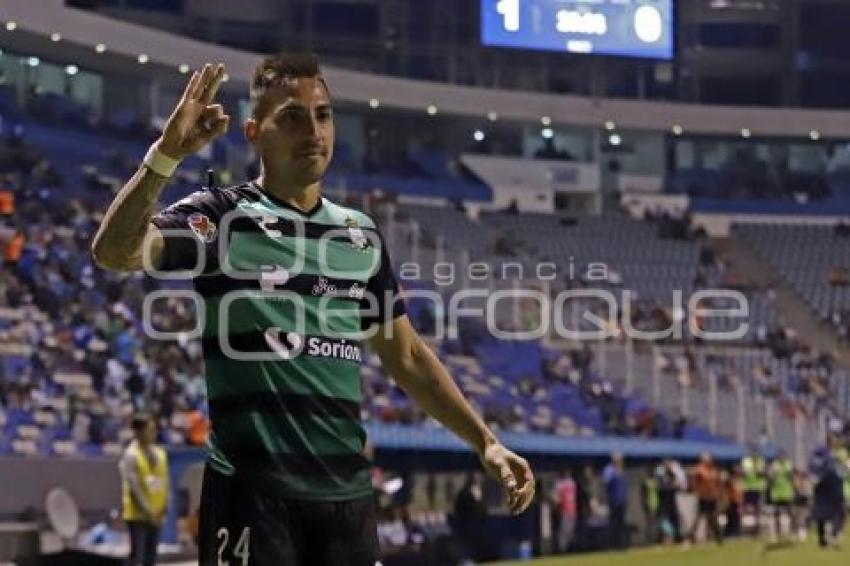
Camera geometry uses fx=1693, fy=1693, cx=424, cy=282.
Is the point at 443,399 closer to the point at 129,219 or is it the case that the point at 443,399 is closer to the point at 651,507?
the point at 129,219

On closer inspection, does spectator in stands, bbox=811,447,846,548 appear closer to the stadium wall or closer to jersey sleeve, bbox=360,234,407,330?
the stadium wall

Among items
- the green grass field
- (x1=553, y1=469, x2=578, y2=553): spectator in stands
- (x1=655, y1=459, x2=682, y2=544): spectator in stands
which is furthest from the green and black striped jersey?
(x1=655, y1=459, x2=682, y2=544): spectator in stands

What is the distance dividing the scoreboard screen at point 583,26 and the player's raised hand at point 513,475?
38.5m

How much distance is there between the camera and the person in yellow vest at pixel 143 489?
1304cm

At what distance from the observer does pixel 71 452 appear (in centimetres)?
2217

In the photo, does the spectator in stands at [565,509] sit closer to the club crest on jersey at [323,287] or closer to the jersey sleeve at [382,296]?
the jersey sleeve at [382,296]

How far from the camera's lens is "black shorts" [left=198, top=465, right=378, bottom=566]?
4070 millimetres

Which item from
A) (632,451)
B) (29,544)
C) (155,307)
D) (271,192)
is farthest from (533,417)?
(271,192)

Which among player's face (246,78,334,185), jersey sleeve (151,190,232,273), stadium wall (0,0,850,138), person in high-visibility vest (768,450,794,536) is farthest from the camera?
stadium wall (0,0,850,138)

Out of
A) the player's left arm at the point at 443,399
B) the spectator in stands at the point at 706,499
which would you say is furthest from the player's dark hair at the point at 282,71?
the spectator in stands at the point at 706,499

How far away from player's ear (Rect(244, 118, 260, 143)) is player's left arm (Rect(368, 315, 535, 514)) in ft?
2.10

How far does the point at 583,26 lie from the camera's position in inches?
1690

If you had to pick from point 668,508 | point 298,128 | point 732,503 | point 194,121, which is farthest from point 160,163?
point 732,503

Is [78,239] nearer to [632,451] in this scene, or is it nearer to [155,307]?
[155,307]
